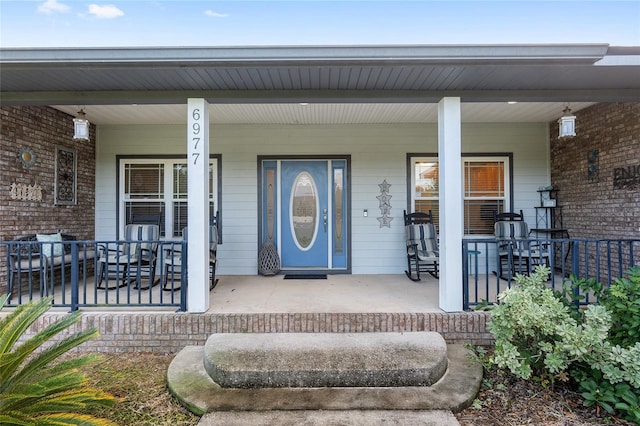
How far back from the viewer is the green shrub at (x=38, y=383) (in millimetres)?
1938

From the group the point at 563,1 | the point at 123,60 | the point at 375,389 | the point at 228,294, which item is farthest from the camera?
the point at 563,1

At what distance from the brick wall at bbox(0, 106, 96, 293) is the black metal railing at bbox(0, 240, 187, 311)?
286mm

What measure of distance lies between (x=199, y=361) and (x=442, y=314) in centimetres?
230

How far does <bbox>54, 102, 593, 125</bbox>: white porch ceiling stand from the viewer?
4785 mm

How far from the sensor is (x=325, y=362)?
8.99ft

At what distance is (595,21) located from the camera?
552 centimetres

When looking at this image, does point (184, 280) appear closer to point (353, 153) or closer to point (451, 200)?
point (451, 200)

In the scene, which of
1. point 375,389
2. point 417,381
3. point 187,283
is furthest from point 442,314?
point 187,283

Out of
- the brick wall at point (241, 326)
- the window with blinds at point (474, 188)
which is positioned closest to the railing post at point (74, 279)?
the brick wall at point (241, 326)

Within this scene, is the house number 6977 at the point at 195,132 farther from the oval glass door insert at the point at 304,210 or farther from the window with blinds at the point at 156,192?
the oval glass door insert at the point at 304,210

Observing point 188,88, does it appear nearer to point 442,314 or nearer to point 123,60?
point 123,60

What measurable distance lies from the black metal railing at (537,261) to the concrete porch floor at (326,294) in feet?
1.83

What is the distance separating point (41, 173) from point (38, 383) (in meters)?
3.80

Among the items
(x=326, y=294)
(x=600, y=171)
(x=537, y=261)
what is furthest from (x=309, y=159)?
(x=600, y=171)
